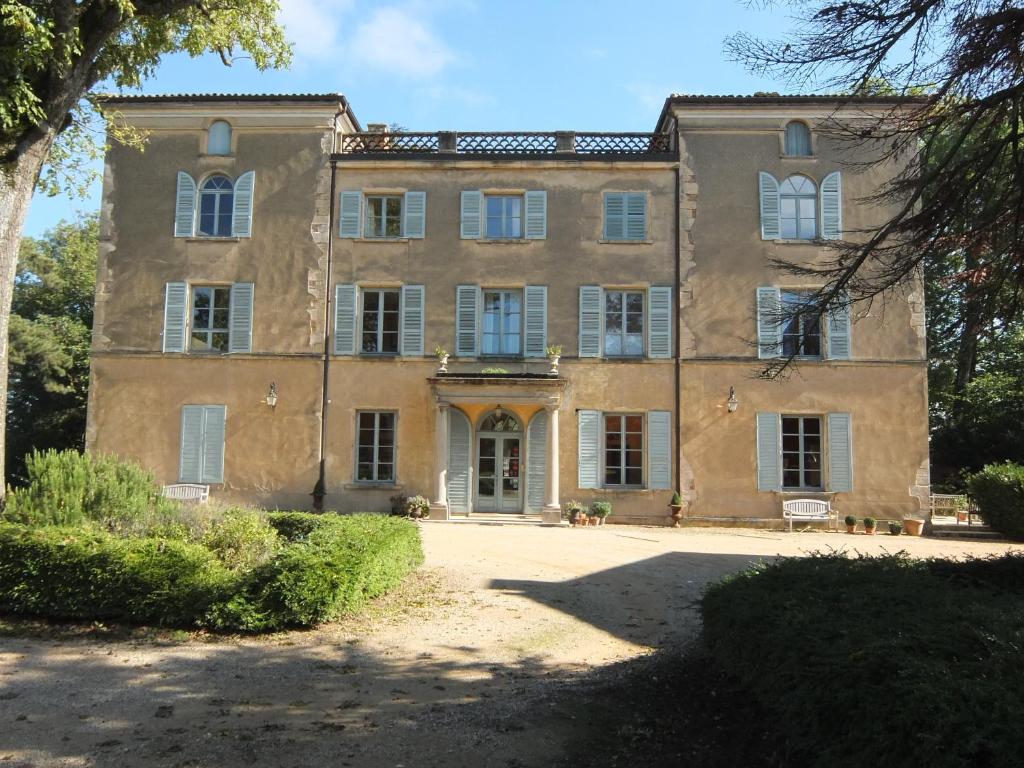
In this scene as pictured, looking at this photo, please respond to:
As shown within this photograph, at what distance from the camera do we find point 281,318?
18109 millimetres

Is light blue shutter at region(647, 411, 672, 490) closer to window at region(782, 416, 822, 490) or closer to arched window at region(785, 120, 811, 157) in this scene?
window at region(782, 416, 822, 490)

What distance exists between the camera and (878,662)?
10.5 ft

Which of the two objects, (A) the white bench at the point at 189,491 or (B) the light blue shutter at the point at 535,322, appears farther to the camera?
(B) the light blue shutter at the point at 535,322

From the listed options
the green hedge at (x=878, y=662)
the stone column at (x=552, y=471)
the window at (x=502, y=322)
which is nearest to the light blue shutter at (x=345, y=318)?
the window at (x=502, y=322)

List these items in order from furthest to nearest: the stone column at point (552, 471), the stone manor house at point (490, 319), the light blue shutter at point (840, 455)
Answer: the stone manor house at point (490, 319)
the light blue shutter at point (840, 455)
the stone column at point (552, 471)

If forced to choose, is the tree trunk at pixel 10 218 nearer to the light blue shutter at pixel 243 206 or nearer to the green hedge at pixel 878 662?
the green hedge at pixel 878 662

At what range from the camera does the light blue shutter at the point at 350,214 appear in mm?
18391

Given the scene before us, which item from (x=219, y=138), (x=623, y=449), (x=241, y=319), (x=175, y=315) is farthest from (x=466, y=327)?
(x=219, y=138)

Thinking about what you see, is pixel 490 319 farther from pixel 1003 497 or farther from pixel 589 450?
pixel 1003 497

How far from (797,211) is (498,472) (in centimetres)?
921

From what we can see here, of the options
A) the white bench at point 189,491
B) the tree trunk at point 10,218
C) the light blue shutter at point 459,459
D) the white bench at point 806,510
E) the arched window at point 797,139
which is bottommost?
the white bench at point 806,510

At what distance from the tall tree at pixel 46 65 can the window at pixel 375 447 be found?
28.0ft

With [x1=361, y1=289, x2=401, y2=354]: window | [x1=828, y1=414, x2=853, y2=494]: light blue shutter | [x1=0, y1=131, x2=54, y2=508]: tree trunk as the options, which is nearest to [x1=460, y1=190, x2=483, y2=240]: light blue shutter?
[x1=361, y1=289, x2=401, y2=354]: window

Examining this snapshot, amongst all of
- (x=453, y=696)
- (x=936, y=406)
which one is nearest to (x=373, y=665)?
(x=453, y=696)
